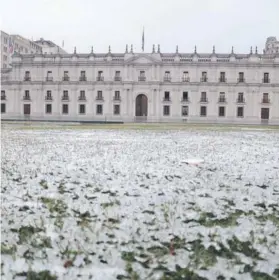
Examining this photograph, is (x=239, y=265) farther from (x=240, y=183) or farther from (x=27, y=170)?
(x=27, y=170)

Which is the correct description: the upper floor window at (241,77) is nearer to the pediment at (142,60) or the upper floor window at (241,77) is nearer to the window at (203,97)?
the window at (203,97)

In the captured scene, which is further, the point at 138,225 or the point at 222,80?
the point at 222,80

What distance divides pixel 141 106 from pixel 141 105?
0.19 m

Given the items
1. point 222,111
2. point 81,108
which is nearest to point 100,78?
point 81,108

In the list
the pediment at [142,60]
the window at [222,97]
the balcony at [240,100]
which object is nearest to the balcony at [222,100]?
the window at [222,97]

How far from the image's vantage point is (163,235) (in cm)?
407

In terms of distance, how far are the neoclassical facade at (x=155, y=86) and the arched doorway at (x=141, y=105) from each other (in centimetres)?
31

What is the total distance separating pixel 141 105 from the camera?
73312mm

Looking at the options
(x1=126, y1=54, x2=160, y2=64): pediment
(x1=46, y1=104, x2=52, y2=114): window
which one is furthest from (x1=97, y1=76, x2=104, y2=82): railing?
(x1=46, y1=104, x2=52, y2=114): window

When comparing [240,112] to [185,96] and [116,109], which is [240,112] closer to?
[185,96]

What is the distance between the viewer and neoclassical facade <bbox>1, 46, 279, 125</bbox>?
223 feet

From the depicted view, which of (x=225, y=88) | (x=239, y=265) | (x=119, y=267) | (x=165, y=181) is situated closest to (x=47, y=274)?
(x=119, y=267)

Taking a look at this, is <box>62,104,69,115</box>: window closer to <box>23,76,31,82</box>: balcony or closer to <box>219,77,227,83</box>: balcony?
<box>23,76,31,82</box>: balcony

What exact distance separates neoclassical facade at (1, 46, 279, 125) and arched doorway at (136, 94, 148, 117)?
1.01ft
